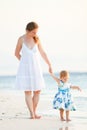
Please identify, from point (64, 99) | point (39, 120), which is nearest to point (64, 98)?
point (64, 99)

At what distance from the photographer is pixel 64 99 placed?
3943mm

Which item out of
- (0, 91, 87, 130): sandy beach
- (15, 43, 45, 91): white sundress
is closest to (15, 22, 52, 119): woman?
(15, 43, 45, 91): white sundress

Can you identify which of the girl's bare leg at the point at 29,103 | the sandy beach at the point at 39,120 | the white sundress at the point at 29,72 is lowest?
the sandy beach at the point at 39,120

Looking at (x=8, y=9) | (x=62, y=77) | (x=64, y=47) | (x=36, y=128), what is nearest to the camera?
(x=36, y=128)

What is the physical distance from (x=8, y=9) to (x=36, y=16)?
48 cm

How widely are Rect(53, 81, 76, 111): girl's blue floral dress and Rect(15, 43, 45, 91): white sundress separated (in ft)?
0.57

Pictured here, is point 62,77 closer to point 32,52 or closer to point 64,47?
point 32,52

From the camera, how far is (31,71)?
402 cm

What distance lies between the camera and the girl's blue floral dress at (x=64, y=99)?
3.93 meters

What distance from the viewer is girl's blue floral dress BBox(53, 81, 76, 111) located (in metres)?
3.93

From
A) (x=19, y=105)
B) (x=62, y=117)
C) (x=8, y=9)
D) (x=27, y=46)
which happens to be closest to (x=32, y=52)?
(x=27, y=46)

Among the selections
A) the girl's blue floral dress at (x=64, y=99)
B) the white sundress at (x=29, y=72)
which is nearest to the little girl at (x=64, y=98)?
the girl's blue floral dress at (x=64, y=99)

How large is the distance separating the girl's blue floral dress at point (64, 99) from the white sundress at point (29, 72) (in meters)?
0.17

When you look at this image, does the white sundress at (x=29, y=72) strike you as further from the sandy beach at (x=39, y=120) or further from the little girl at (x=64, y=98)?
the sandy beach at (x=39, y=120)
